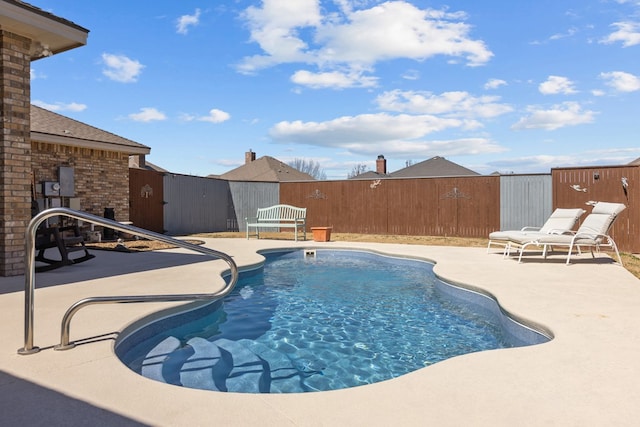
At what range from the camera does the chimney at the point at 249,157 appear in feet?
109

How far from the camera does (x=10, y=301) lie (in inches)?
163

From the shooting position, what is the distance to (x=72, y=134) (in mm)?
10711

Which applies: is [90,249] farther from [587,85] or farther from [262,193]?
[587,85]

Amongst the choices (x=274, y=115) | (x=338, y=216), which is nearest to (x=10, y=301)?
(x=338, y=216)

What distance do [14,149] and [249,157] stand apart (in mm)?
27929

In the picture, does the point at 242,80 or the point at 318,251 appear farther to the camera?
the point at 242,80

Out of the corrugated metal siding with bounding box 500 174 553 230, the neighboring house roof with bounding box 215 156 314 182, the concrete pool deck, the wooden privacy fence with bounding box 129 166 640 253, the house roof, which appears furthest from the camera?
the neighboring house roof with bounding box 215 156 314 182

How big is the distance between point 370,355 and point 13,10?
5953mm

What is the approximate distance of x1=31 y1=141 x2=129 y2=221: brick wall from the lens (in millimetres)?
10031

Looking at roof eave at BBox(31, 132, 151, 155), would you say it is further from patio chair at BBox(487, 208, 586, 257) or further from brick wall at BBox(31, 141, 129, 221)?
patio chair at BBox(487, 208, 586, 257)

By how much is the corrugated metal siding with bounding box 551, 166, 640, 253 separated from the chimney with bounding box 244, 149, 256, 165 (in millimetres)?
25346

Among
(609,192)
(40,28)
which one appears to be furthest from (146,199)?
(609,192)

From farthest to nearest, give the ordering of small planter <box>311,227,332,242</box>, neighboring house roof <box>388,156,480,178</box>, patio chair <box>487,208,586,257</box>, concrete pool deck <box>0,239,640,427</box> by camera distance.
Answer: neighboring house roof <box>388,156,480,178</box> → small planter <box>311,227,332,242</box> → patio chair <box>487,208,586,257</box> → concrete pool deck <box>0,239,640,427</box>

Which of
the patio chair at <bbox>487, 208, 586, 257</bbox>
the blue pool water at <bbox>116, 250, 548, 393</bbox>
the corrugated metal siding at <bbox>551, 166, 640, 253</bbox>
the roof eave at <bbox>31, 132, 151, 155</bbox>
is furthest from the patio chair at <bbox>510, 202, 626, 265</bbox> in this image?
the roof eave at <bbox>31, 132, 151, 155</bbox>
